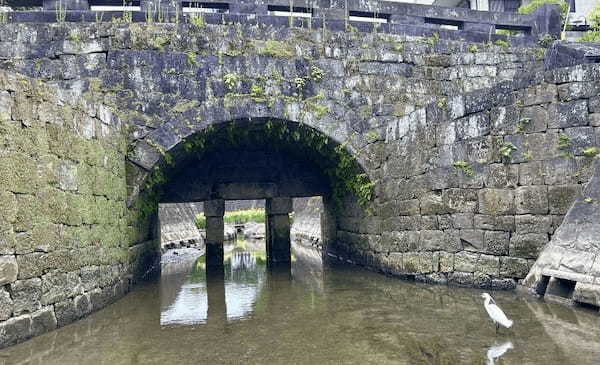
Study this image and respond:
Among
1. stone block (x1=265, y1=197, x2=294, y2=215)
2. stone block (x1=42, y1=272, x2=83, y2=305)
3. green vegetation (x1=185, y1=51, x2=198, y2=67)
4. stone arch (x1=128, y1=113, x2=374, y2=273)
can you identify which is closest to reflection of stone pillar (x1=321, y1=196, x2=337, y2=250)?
stone arch (x1=128, y1=113, x2=374, y2=273)

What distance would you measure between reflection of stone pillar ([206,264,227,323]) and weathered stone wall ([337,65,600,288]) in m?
3.06

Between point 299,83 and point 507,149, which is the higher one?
point 299,83

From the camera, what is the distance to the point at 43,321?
4.87m

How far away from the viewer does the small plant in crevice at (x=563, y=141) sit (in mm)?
5930

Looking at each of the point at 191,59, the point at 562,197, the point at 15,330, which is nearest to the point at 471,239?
the point at 562,197

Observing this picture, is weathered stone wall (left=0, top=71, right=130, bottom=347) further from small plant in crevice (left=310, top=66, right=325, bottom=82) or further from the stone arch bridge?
small plant in crevice (left=310, top=66, right=325, bottom=82)

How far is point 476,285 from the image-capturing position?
6.64 meters

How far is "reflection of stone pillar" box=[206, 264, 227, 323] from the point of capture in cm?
587

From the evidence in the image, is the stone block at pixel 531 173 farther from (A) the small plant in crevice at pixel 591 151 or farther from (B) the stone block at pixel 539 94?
(B) the stone block at pixel 539 94

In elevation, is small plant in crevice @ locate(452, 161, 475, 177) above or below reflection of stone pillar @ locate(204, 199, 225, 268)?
above

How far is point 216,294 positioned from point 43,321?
9.88 ft

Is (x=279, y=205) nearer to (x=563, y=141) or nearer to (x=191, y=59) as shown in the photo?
(x=191, y=59)

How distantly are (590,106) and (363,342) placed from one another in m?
4.07

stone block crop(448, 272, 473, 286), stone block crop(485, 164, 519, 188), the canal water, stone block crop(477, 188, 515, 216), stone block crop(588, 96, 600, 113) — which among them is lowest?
the canal water
